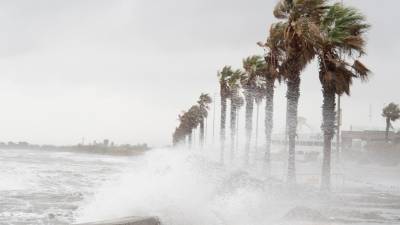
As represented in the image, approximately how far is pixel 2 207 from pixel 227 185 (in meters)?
7.65

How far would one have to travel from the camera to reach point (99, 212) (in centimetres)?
1678

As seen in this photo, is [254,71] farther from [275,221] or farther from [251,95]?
[275,221]

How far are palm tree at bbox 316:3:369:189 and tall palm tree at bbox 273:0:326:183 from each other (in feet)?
1.70

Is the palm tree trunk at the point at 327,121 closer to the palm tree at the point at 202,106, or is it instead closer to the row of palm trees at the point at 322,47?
the row of palm trees at the point at 322,47

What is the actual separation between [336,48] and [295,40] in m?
2.10

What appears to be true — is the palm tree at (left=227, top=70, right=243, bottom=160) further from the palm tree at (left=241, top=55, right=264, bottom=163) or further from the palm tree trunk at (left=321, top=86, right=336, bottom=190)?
the palm tree trunk at (left=321, top=86, right=336, bottom=190)

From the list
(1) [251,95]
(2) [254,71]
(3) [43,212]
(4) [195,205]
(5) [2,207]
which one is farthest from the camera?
(1) [251,95]

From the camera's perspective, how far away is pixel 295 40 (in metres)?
24.1

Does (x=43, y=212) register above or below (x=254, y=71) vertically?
below

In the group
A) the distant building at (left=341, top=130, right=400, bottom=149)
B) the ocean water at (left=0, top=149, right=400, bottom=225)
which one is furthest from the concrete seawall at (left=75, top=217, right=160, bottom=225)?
the distant building at (left=341, top=130, right=400, bottom=149)

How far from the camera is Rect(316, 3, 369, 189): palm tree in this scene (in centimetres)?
2198

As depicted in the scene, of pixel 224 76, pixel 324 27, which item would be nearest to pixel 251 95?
pixel 224 76

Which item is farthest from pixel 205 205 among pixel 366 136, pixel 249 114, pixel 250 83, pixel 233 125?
pixel 366 136

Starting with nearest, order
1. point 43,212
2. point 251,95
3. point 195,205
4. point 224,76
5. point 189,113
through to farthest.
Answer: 1. point 195,205
2. point 43,212
3. point 251,95
4. point 224,76
5. point 189,113
